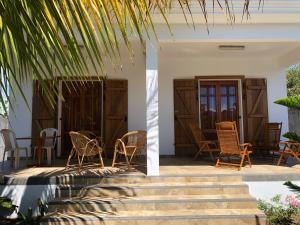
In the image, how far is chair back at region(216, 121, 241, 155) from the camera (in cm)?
548

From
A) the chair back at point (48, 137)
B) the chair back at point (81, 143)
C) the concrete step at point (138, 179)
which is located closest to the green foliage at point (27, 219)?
the concrete step at point (138, 179)

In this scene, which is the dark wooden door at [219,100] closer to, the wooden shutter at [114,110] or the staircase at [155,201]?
the wooden shutter at [114,110]

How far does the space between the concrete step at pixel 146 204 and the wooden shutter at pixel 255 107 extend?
372cm

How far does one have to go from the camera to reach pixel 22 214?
4.66 metres

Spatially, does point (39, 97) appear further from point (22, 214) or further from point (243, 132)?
point (243, 132)

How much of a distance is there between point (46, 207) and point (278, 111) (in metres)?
6.09

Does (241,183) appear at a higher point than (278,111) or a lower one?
lower

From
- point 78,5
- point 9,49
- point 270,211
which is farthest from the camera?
point 270,211

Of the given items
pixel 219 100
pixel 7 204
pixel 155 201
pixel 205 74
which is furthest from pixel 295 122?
pixel 7 204

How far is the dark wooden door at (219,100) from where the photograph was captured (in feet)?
26.5

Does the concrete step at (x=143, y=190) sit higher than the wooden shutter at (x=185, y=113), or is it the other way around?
the wooden shutter at (x=185, y=113)

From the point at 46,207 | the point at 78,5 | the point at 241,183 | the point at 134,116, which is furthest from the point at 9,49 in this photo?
the point at 134,116

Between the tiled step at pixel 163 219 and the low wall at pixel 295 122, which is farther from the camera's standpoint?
the low wall at pixel 295 122

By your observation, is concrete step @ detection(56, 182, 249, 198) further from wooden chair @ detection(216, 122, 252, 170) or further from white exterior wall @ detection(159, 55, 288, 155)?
white exterior wall @ detection(159, 55, 288, 155)
